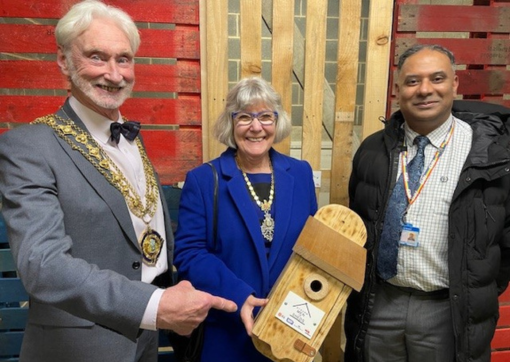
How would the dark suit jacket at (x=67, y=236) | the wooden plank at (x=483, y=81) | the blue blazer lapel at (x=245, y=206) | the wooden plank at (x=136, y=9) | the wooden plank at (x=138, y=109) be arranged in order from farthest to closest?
the wooden plank at (x=483, y=81)
the wooden plank at (x=138, y=109)
the wooden plank at (x=136, y=9)
the blue blazer lapel at (x=245, y=206)
the dark suit jacket at (x=67, y=236)

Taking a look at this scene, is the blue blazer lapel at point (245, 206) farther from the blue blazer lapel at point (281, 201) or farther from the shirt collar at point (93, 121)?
the shirt collar at point (93, 121)

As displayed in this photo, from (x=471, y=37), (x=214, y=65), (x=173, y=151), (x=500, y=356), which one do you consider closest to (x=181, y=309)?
(x=173, y=151)

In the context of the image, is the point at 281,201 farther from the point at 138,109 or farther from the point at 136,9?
the point at 136,9

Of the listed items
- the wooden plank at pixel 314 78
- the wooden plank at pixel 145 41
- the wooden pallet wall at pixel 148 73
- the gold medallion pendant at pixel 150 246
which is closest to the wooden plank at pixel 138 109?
the wooden pallet wall at pixel 148 73

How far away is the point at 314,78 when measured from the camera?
7.49 ft

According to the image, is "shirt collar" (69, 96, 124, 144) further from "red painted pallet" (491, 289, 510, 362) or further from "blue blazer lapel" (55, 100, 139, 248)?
"red painted pallet" (491, 289, 510, 362)

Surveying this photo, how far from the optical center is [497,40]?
234 centimetres

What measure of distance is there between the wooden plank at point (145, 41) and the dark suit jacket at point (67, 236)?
0.98 meters

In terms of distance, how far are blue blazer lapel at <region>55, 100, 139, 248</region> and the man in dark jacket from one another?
107 centimetres

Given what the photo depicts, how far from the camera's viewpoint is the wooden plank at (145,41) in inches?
80.4

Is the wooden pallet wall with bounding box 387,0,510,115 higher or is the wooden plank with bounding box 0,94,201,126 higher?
the wooden pallet wall with bounding box 387,0,510,115

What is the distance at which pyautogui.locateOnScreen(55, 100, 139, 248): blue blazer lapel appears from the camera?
121 centimetres

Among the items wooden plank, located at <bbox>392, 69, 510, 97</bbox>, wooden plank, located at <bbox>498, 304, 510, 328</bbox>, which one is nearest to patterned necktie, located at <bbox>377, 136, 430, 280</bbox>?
wooden plank, located at <bbox>392, 69, 510, 97</bbox>

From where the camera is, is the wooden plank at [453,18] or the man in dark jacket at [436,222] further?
the wooden plank at [453,18]
